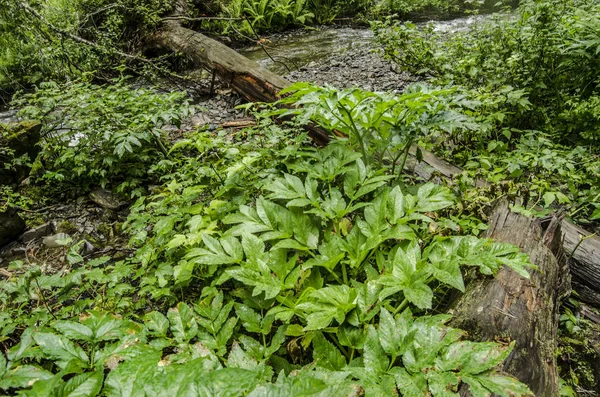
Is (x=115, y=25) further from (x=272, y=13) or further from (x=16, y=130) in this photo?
(x=272, y=13)

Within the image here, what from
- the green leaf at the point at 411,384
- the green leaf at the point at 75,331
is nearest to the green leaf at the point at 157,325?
the green leaf at the point at 75,331

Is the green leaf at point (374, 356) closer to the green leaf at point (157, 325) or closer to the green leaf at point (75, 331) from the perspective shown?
the green leaf at point (157, 325)

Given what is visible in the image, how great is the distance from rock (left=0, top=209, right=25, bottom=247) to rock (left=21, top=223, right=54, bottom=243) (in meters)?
0.07

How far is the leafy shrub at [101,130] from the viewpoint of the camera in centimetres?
351

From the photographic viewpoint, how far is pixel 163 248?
2.26m

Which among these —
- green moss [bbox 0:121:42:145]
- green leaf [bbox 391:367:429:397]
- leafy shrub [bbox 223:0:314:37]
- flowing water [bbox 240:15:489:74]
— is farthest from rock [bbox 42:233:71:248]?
leafy shrub [bbox 223:0:314:37]

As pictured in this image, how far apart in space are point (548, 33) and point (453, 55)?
1154 millimetres

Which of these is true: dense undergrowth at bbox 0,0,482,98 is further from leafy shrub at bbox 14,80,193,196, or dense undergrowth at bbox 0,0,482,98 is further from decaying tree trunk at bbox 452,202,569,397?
decaying tree trunk at bbox 452,202,569,397

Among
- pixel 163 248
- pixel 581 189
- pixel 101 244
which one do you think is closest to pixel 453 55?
pixel 581 189

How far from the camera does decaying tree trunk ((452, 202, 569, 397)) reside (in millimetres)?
1413

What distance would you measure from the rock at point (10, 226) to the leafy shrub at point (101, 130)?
466 mm

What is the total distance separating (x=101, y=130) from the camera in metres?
3.57

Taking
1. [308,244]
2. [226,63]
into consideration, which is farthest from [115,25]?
[308,244]

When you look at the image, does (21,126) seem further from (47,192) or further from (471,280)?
(471,280)
